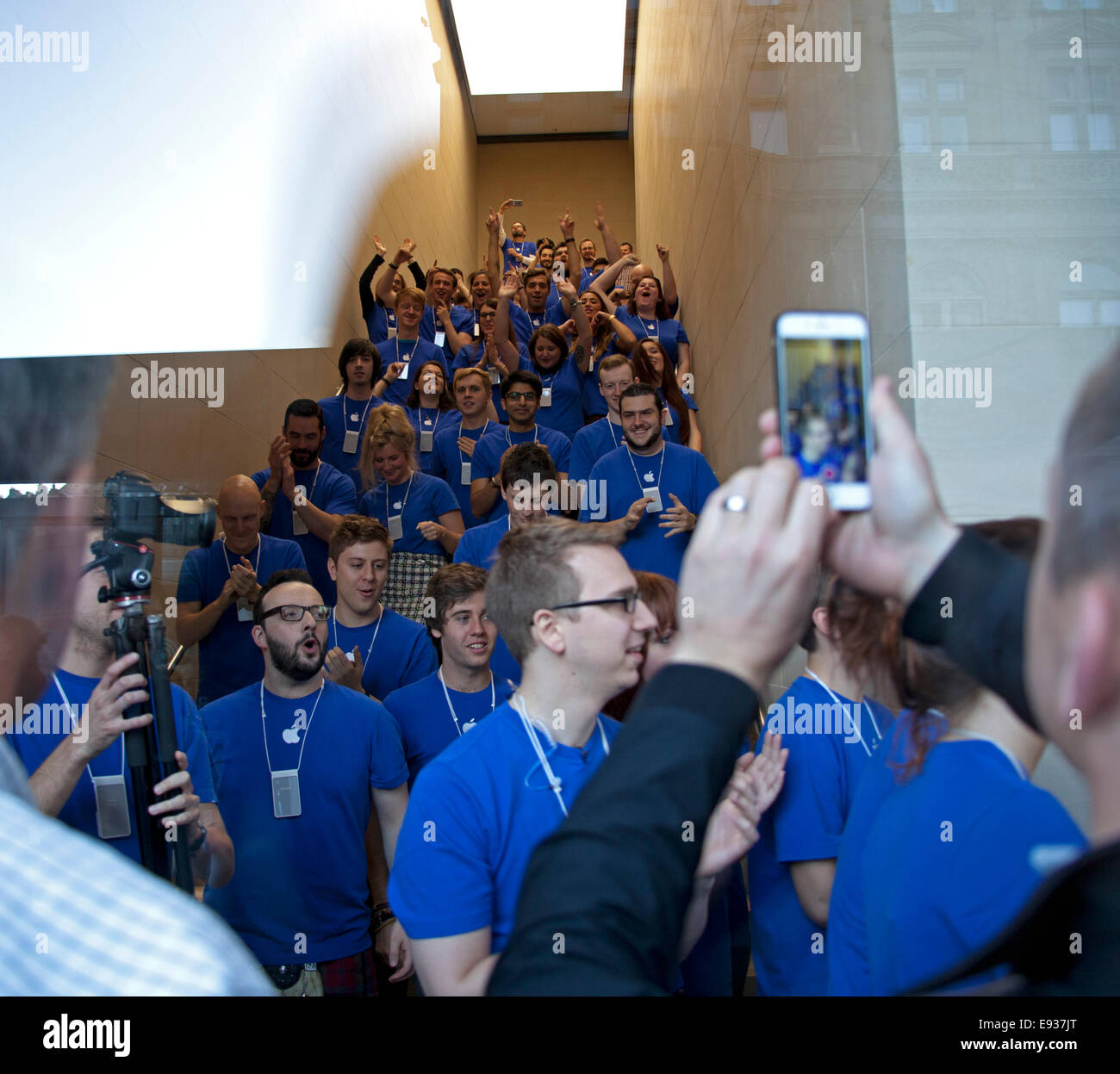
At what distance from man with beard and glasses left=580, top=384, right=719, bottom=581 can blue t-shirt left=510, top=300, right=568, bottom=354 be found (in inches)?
119

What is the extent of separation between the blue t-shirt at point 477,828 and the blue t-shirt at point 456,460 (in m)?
3.43

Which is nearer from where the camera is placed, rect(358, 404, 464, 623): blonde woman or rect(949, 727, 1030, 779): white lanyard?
rect(949, 727, 1030, 779): white lanyard

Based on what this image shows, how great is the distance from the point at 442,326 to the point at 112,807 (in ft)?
18.7

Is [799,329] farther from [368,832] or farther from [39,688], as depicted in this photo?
[368,832]

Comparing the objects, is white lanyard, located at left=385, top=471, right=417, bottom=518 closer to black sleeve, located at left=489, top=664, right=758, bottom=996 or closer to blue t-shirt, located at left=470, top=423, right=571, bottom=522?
blue t-shirt, located at left=470, top=423, right=571, bottom=522

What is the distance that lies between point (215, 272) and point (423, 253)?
5.87m

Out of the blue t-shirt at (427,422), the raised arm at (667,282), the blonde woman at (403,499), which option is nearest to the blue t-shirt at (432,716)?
the blonde woman at (403,499)

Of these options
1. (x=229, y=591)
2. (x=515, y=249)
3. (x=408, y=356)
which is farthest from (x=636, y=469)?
(x=515, y=249)

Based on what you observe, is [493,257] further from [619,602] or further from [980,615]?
[980,615]

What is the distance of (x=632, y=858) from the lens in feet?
1.81

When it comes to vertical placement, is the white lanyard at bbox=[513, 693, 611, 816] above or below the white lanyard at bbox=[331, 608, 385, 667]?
below

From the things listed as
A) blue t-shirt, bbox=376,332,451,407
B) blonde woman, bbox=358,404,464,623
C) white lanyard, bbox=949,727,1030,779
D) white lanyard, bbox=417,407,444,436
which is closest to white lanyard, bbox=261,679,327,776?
blonde woman, bbox=358,404,464,623

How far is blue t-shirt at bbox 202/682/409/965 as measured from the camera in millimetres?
2221
